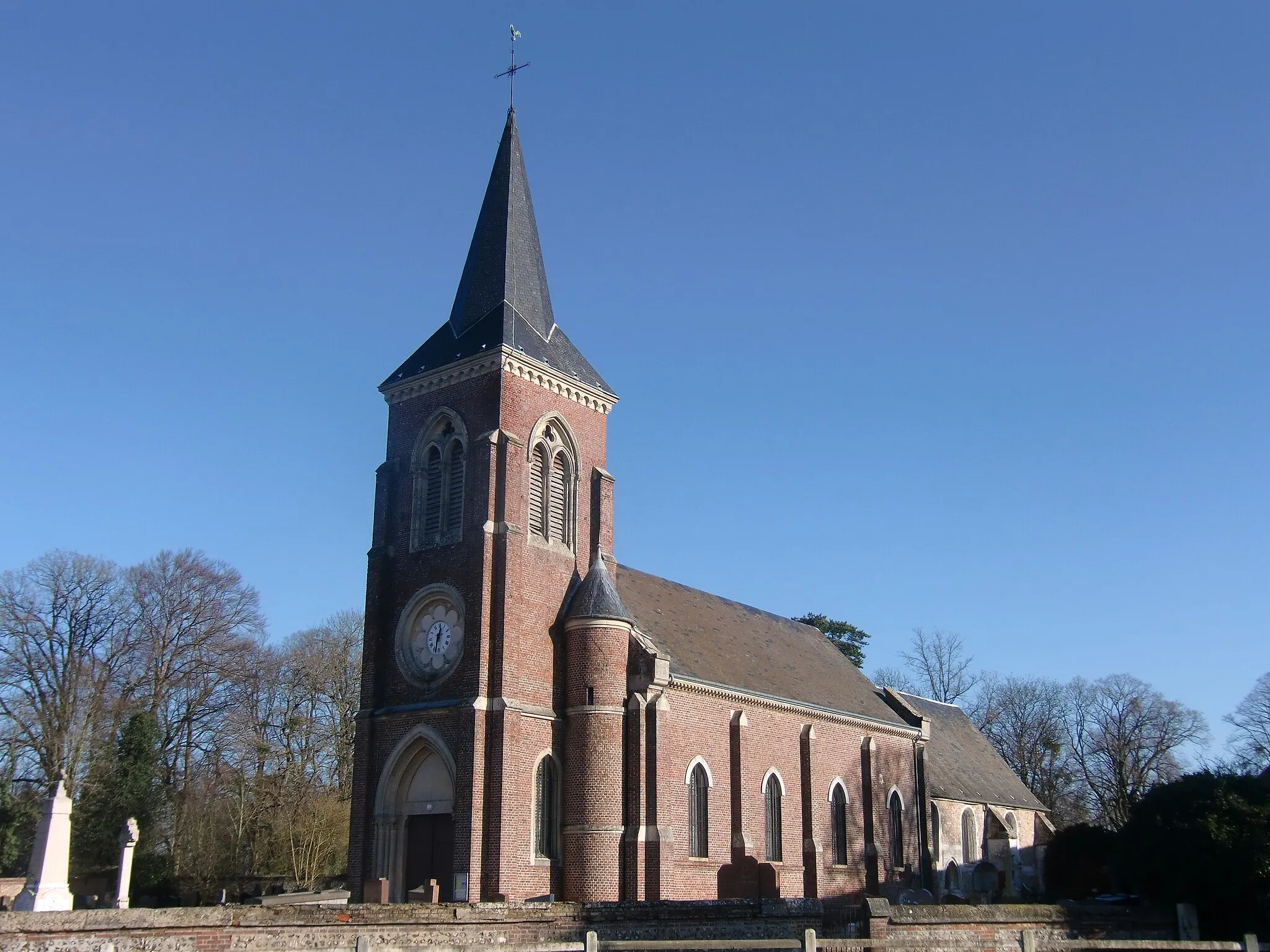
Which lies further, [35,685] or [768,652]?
[35,685]

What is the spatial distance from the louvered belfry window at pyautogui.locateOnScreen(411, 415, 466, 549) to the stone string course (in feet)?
39.9

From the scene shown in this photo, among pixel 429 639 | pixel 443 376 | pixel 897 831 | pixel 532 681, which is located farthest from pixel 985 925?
pixel 897 831

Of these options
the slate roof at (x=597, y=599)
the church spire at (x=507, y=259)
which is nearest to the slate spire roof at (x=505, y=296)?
the church spire at (x=507, y=259)

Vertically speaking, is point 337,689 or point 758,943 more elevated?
point 337,689

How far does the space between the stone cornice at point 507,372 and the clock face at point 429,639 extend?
6017 mm

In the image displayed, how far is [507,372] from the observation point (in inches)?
1245

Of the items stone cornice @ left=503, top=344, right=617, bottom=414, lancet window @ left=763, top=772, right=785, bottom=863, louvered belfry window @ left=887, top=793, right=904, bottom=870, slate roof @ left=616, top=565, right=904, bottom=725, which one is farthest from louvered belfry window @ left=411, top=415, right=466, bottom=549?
louvered belfry window @ left=887, top=793, right=904, bottom=870

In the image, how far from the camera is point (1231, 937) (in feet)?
83.1

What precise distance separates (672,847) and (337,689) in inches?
1236

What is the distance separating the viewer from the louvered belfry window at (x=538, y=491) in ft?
105

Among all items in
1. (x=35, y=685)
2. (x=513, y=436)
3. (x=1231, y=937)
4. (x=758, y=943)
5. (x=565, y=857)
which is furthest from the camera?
(x=35, y=685)

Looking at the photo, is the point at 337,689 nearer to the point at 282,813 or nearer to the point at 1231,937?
the point at 282,813

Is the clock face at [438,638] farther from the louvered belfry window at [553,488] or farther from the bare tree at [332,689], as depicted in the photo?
the bare tree at [332,689]

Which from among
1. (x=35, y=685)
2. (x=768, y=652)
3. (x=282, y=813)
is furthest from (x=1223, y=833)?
(x=35, y=685)
